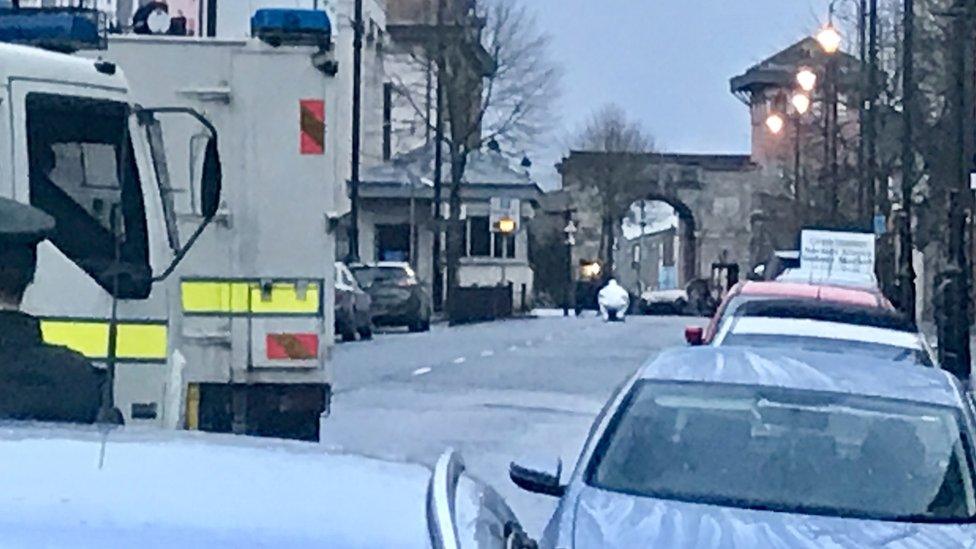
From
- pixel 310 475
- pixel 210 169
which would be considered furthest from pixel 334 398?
pixel 310 475

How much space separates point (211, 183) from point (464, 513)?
714 cm

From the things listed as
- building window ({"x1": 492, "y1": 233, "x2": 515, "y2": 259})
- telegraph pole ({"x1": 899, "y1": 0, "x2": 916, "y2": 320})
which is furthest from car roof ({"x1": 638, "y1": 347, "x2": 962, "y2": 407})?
building window ({"x1": 492, "y1": 233, "x2": 515, "y2": 259})

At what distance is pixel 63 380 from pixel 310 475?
4.06 meters

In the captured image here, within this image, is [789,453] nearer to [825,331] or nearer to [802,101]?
[825,331]

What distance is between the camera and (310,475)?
11.8 feet

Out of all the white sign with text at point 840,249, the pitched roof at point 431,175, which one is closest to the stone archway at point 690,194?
the pitched roof at point 431,175

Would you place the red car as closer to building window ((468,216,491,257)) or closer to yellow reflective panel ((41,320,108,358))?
yellow reflective panel ((41,320,108,358))

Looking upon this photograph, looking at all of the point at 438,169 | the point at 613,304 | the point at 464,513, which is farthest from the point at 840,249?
the point at 464,513

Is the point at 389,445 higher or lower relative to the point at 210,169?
lower

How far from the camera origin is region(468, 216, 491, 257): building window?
9150 centimetres

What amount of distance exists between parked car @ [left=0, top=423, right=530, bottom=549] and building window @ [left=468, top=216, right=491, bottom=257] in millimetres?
87418

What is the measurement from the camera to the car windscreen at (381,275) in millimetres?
50812

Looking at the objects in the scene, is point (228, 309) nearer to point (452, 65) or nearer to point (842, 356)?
point (842, 356)

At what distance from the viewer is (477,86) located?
259 ft
